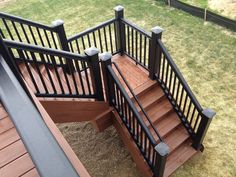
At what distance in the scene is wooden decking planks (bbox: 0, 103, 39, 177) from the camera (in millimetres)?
1651

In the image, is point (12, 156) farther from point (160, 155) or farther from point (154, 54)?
point (154, 54)

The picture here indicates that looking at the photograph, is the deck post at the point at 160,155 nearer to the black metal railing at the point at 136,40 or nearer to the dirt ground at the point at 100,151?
the dirt ground at the point at 100,151

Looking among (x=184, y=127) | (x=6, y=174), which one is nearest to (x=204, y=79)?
(x=184, y=127)

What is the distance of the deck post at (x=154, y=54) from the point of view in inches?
146

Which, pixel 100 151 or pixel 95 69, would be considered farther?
pixel 100 151

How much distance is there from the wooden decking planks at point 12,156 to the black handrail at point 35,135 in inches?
24.9

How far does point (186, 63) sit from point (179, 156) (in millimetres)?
2760

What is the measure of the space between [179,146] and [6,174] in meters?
3.25

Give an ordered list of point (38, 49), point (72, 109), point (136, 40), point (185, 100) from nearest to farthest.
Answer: point (38, 49) < point (72, 109) < point (185, 100) < point (136, 40)

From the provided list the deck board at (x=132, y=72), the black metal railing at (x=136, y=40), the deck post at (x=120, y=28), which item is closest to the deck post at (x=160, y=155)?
the deck board at (x=132, y=72)

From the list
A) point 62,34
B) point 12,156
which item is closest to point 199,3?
point 62,34

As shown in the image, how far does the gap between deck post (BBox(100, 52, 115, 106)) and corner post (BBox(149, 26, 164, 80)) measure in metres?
0.92

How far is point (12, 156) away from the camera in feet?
5.74

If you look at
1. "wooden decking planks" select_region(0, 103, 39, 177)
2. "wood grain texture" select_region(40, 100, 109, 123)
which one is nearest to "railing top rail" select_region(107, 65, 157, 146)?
"wood grain texture" select_region(40, 100, 109, 123)
